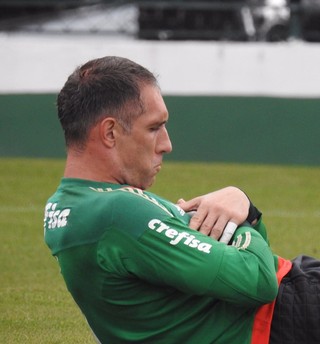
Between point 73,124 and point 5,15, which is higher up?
point 73,124

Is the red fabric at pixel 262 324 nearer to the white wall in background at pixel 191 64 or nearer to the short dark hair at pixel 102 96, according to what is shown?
the short dark hair at pixel 102 96

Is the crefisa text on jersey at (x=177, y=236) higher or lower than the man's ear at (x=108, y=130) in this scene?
lower

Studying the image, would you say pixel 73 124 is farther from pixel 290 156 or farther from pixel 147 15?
pixel 147 15

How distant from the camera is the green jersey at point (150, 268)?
10.5 ft

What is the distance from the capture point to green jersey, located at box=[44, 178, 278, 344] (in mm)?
3191

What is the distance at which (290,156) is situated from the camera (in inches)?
547

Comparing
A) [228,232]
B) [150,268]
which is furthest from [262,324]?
[150,268]

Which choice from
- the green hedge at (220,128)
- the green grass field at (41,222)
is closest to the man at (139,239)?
the green grass field at (41,222)

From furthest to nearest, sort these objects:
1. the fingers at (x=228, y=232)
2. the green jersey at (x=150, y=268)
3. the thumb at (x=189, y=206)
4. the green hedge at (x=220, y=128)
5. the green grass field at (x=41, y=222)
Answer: the green hedge at (x=220, y=128) < the green grass field at (x=41, y=222) < the thumb at (x=189, y=206) < the fingers at (x=228, y=232) < the green jersey at (x=150, y=268)

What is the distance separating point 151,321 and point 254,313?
0.31 metres

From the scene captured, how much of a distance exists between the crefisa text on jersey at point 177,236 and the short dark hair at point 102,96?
12.1 inches

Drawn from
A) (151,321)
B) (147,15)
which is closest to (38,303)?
(151,321)

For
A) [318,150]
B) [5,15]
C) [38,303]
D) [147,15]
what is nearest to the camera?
[38,303]

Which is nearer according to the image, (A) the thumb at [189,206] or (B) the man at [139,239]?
(B) the man at [139,239]
